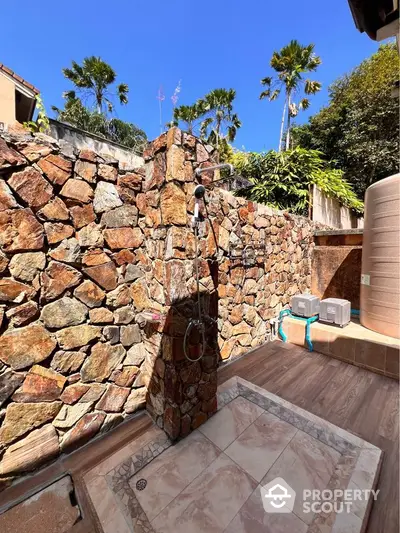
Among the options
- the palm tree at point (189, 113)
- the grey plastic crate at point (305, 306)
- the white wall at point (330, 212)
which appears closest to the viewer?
the grey plastic crate at point (305, 306)

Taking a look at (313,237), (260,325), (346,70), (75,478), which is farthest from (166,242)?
(346,70)

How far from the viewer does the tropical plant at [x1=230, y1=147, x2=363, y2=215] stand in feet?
16.4

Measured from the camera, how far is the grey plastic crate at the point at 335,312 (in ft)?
10.4

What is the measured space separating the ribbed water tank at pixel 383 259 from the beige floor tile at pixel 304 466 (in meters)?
2.15

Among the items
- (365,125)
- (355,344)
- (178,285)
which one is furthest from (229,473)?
(365,125)

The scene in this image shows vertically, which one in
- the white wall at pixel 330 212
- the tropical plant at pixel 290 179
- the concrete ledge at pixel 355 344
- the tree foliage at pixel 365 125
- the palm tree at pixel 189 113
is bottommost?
the concrete ledge at pixel 355 344

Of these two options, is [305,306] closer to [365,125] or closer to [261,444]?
[261,444]

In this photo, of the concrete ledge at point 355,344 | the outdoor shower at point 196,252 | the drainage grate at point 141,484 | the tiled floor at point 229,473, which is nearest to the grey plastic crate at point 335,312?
the concrete ledge at point 355,344

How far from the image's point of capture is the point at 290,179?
16.5 ft

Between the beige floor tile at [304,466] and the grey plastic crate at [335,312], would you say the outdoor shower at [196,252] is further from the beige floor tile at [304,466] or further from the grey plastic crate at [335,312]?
the grey plastic crate at [335,312]

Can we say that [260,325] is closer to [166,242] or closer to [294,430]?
[294,430]

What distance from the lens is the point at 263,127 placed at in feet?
26.0

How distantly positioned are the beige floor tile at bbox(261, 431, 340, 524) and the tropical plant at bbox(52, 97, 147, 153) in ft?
31.3

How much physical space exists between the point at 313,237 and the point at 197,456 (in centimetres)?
433
